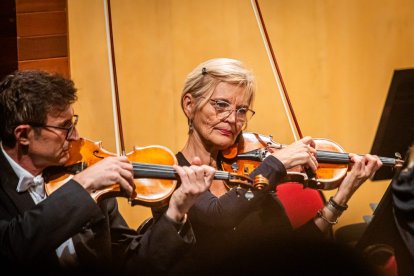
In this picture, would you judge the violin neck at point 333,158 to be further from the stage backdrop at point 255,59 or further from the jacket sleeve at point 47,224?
the stage backdrop at point 255,59

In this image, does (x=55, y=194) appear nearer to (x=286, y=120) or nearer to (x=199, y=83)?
(x=199, y=83)

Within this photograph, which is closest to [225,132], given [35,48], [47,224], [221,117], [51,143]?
[221,117]

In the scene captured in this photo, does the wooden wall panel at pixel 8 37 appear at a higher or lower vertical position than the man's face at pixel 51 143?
higher

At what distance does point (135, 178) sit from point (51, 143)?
28cm

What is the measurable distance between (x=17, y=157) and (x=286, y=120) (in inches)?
70.3

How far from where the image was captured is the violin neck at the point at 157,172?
1.56 metres

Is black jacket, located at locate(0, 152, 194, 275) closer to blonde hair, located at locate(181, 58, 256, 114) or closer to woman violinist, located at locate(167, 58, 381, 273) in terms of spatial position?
woman violinist, located at locate(167, 58, 381, 273)

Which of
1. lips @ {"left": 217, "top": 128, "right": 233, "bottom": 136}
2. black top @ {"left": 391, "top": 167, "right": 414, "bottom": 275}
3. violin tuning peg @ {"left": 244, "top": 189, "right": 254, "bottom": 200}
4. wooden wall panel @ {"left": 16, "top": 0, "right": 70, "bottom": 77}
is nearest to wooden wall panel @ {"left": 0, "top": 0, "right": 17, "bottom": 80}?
wooden wall panel @ {"left": 16, "top": 0, "right": 70, "bottom": 77}

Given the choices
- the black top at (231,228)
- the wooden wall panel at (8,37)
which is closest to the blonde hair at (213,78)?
the black top at (231,228)

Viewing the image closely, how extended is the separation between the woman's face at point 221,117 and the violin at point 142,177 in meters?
0.25

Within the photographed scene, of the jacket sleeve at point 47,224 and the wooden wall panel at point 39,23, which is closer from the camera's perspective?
the jacket sleeve at point 47,224

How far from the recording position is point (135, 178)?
157cm

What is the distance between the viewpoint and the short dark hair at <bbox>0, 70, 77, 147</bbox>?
1.55m

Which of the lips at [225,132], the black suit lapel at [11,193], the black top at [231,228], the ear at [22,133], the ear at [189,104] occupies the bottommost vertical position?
the black top at [231,228]
